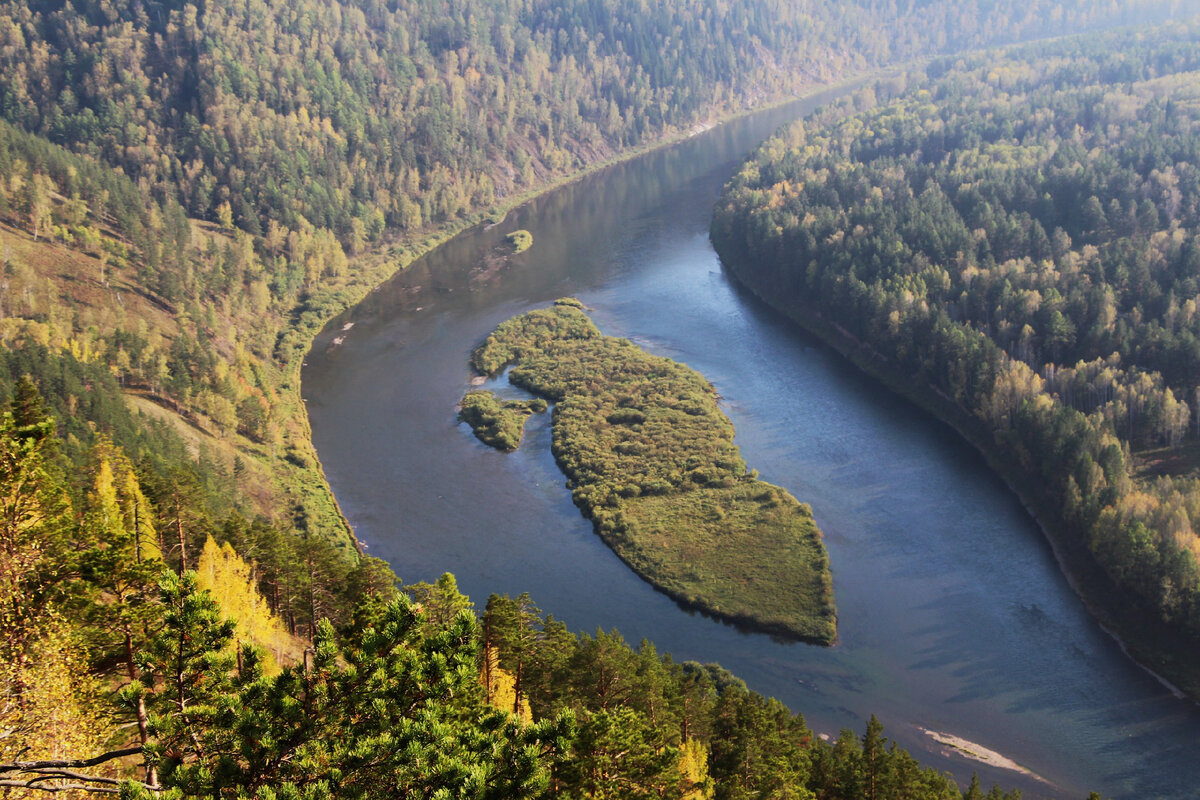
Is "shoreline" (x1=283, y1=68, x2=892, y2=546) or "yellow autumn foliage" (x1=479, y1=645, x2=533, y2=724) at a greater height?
"yellow autumn foliage" (x1=479, y1=645, x2=533, y2=724)

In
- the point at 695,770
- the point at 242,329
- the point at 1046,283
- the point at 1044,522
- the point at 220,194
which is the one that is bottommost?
the point at 1044,522

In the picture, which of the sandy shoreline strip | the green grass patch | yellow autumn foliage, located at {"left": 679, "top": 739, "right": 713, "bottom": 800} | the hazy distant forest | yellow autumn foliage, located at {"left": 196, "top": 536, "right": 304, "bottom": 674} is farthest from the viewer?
the green grass patch

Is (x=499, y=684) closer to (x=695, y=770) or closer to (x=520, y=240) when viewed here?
(x=695, y=770)

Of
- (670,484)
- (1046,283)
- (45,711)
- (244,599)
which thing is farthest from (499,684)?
(1046,283)

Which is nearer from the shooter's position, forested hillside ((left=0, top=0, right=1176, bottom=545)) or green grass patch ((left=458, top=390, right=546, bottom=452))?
forested hillside ((left=0, top=0, right=1176, bottom=545))

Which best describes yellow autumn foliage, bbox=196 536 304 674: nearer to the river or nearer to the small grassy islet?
the river

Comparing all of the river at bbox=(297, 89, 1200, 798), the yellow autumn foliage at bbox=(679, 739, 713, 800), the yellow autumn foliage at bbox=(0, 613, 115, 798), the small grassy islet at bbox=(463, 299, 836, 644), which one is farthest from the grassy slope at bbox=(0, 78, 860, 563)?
the yellow autumn foliage at bbox=(0, 613, 115, 798)

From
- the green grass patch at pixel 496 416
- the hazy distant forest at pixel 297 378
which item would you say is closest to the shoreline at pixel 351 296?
the hazy distant forest at pixel 297 378
